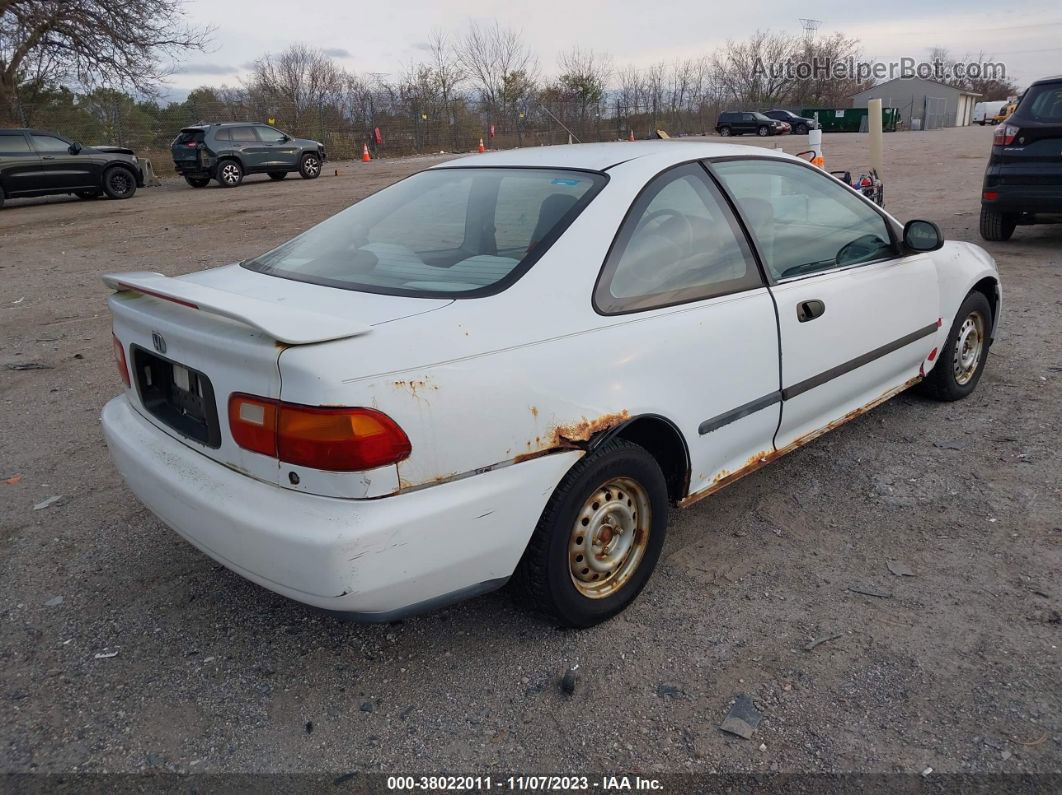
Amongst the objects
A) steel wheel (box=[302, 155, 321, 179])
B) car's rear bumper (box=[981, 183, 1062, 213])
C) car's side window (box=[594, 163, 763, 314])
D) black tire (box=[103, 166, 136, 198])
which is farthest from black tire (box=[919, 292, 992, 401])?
steel wheel (box=[302, 155, 321, 179])

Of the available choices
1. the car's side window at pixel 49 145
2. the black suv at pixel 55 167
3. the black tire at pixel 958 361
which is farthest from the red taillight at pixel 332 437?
the car's side window at pixel 49 145

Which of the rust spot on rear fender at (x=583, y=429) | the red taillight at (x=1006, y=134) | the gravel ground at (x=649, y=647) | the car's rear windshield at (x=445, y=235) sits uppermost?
the red taillight at (x=1006, y=134)

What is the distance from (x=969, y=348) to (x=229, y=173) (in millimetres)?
20302

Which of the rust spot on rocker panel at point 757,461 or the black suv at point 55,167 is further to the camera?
the black suv at point 55,167

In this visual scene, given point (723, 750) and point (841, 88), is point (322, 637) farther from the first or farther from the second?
point (841, 88)

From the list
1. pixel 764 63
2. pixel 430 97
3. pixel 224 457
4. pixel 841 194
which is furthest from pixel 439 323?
pixel 764 63

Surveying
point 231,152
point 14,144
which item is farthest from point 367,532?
point 231,152

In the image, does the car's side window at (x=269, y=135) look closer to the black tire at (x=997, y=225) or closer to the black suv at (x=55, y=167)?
the black suv at (x=55, y=167)

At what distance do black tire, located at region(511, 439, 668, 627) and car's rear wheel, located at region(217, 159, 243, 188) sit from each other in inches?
818

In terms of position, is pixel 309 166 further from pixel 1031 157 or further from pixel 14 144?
pixel 1031 157

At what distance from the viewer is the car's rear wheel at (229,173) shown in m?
20.8

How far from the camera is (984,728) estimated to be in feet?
7.22

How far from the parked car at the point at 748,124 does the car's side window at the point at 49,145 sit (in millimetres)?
39443

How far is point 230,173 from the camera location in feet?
69.1
